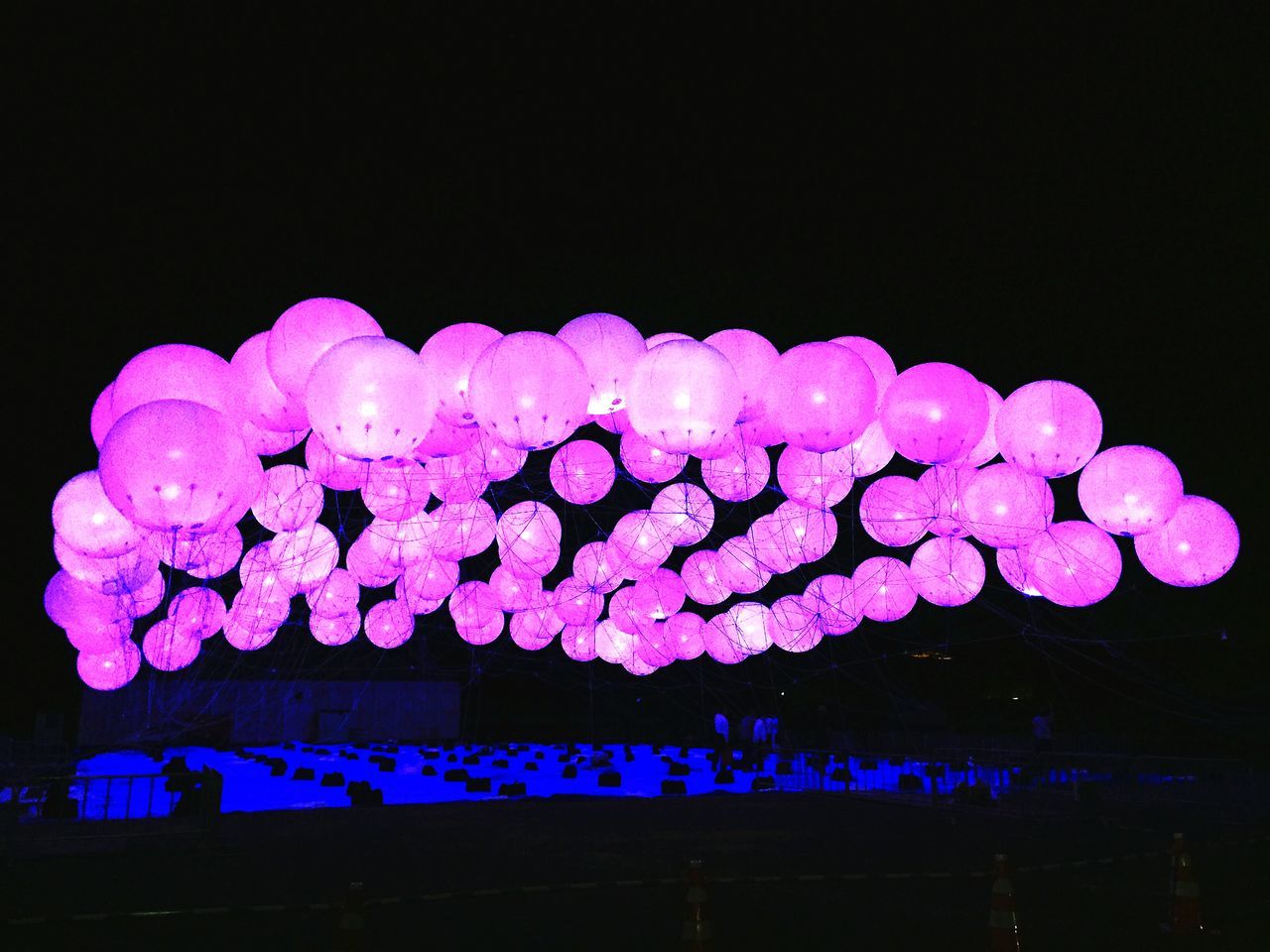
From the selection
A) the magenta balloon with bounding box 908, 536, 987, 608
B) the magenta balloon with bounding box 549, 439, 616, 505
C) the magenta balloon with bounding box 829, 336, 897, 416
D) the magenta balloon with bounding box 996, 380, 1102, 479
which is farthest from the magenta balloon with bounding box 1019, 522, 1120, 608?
the magenta balloon with bounding box 549, 439, 616, 505

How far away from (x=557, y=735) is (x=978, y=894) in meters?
23.9

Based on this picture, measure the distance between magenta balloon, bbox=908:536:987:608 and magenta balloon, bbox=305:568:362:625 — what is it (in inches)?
252

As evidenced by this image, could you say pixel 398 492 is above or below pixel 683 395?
above

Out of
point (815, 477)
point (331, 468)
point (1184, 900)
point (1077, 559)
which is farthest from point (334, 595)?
point (1184, 900)

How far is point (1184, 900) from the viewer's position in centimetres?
555

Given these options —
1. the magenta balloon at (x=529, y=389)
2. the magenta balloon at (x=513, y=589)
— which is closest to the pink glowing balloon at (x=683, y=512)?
the magenta balloon at (x=513, y=589)

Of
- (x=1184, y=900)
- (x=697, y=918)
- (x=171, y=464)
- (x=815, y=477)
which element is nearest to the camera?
(x=697, y=918)

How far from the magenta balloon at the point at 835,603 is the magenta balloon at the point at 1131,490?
11.3 feet

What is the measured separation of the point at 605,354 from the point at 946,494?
382 cm

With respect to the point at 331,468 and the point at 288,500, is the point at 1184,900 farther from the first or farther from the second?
the point at 288,500

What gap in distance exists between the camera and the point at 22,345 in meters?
14.6

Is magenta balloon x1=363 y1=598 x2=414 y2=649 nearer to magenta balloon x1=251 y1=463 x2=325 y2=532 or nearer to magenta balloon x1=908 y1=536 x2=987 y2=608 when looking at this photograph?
magenta balloon x1=251 y1=463 x2=325 y2=532

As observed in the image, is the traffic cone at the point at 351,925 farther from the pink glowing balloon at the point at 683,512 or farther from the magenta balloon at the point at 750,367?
the pink glowing balloon at the point at 683,512

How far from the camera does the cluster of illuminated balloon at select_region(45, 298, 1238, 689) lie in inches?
261
